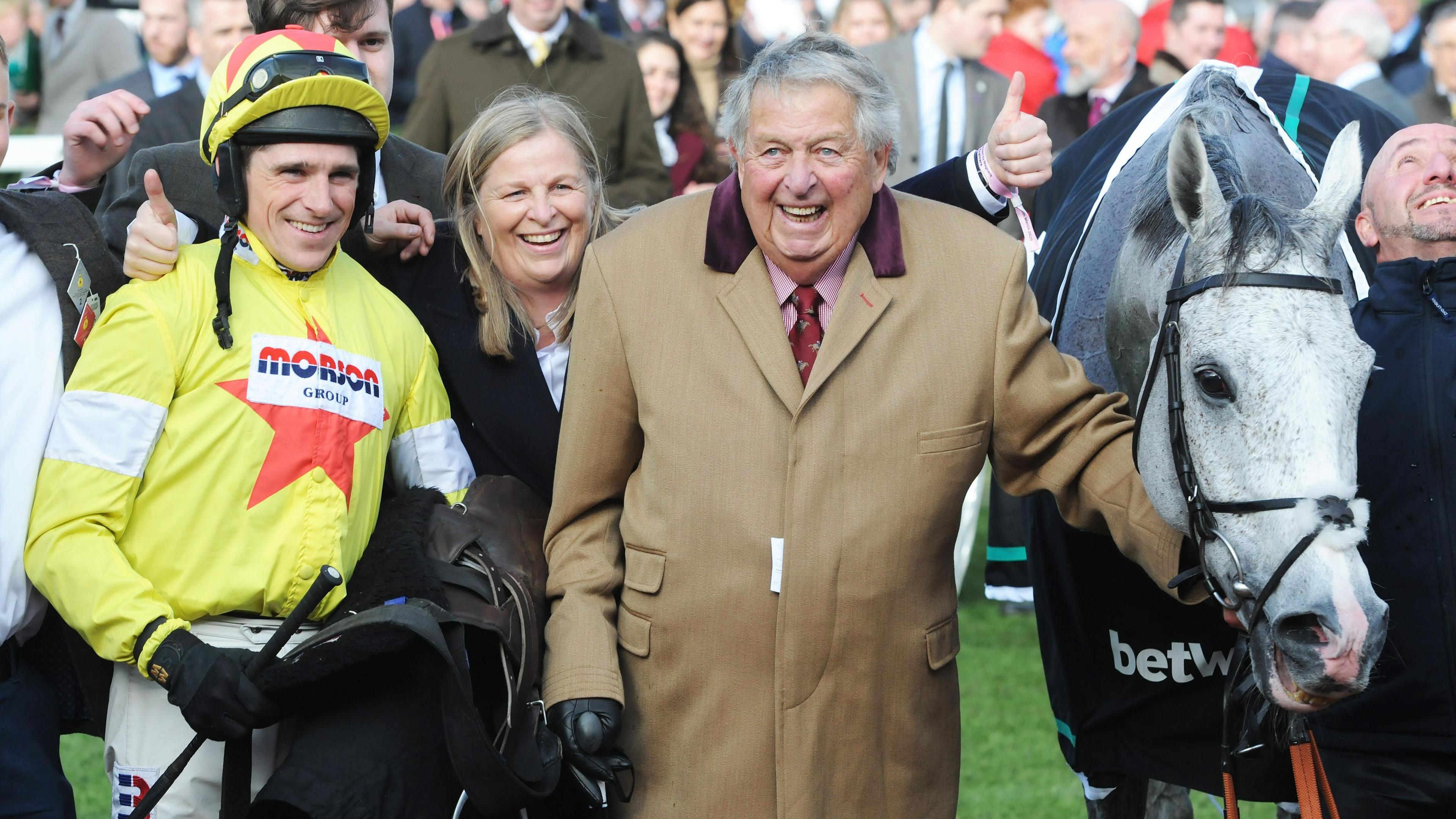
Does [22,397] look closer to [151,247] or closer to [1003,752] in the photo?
[151,247]

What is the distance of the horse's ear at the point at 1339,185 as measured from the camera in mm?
2887

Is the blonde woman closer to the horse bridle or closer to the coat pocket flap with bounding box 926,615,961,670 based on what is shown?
the coat pocket flap with bounding box 926,615,961,670

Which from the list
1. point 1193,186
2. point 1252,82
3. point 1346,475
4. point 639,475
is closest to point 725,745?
point 639,475

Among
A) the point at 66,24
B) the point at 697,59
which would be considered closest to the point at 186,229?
the point at 697,59

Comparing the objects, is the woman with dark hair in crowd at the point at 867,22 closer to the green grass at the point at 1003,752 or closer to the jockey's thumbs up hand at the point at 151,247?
the green grass at the point at 1003,752

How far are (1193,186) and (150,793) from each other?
226 cm

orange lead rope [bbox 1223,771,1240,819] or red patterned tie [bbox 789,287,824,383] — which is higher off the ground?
red patterned tie [bbox 789,287,824,383]

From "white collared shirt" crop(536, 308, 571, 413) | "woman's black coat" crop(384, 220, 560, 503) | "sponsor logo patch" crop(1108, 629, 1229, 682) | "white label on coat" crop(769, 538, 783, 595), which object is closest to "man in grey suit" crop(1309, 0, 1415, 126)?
"sponsor logo patch" crop(1108, 629, 1229, 682)

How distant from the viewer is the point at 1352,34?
884 centimetres

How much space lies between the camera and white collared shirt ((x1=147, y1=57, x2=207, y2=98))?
26.1ft

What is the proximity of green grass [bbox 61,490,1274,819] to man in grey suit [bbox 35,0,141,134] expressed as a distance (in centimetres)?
576

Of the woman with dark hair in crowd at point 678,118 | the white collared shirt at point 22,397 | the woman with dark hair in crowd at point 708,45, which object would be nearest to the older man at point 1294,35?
the woman with dark hair in crowd at point 708,45

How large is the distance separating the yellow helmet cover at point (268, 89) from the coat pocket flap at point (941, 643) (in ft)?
4.00

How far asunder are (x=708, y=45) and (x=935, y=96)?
126 cm
